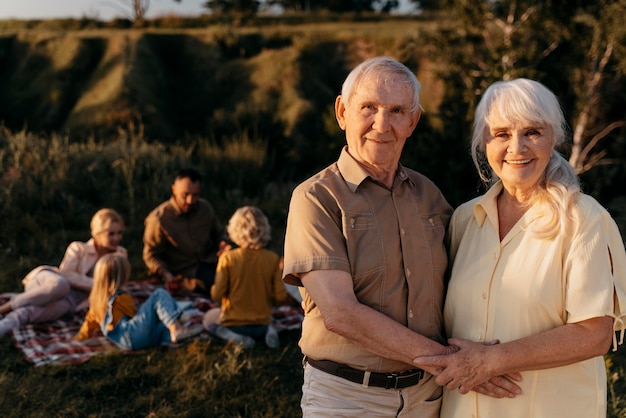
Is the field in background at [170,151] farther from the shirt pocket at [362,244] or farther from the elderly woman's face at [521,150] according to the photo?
the shirt pocket at [362,244]

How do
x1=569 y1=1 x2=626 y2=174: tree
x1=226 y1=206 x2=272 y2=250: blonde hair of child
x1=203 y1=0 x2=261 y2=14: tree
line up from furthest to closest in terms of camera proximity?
x1=203 y1=0 x2=261 y2=14: tree → x1=569 y1=1 x2=626 y2=174: tree → x1=226 y1=206 x2=272 y2=250: blonde hair of child

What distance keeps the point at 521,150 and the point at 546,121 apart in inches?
5.1

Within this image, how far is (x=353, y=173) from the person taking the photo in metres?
2.55

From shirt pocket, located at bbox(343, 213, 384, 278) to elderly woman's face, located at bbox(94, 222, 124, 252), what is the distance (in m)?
4.60

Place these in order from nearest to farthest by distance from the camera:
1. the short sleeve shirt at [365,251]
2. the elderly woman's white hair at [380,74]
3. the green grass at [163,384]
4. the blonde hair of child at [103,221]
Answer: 1. the short sleeve shirt at [365,251]
2. the elderly woman's white hair at [380,74]
3. the green grass at [163,384]
4. the blonde hair of child at [103,221]

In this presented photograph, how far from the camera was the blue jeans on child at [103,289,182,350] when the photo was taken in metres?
5.63

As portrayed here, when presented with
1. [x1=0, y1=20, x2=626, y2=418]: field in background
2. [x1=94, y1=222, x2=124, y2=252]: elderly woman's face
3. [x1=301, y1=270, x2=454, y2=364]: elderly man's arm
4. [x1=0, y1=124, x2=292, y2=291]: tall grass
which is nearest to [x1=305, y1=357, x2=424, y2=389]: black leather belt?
[x1=301, y1=270, x2=454, y2=364]: elderly man's arm

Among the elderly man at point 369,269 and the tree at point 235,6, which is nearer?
the elderly man at point 369,269

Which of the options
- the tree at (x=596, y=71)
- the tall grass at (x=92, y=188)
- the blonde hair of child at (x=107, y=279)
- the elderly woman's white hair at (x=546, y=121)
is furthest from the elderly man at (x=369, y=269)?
the tree at (x=596, y=71)

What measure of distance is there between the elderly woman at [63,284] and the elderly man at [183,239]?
0.66 metres

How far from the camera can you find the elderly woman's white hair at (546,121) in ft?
7.72

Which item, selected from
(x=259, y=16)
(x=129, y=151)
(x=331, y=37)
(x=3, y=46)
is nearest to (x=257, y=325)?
(x=129, y=151)

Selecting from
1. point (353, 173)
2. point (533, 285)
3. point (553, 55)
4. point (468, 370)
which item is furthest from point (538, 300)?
point (553, 55)

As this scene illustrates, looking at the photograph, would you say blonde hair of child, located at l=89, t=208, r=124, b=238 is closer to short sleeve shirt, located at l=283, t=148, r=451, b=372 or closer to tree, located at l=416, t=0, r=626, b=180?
short sleeve shirt, located at l=283, t=148, r=451, b=372
